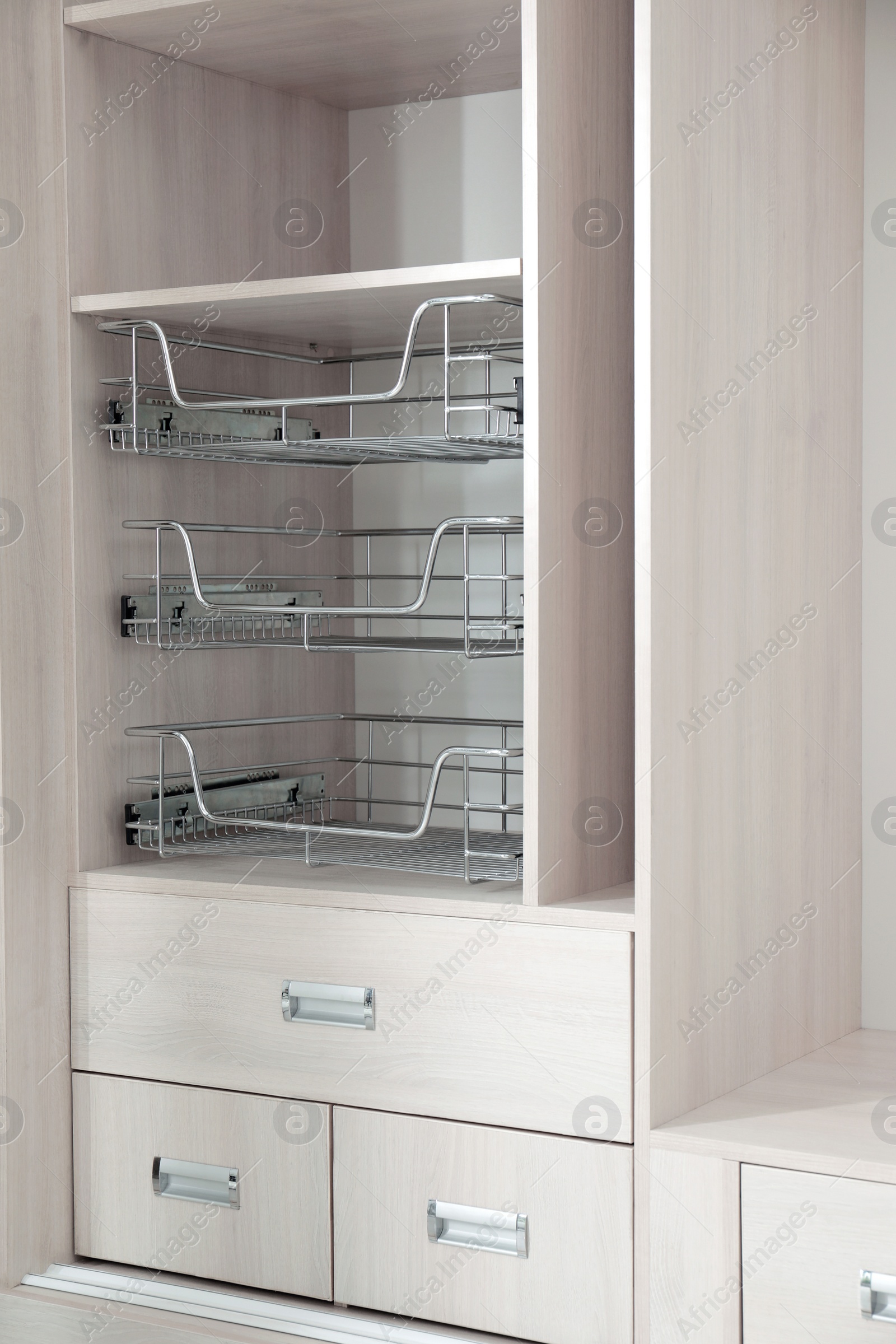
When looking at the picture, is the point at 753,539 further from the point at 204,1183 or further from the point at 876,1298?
the point at 204,1183

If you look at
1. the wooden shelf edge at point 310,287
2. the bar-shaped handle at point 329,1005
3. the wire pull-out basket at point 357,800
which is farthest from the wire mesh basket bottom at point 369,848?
the wooden shelf edge at point 310,287

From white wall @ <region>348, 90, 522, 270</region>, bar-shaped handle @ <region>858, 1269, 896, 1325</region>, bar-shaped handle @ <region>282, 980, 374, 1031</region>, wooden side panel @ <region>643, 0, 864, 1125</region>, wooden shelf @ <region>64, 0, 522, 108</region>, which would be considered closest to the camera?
bar-shaped handle @ <region>858, 1269, 896, 1325</region>

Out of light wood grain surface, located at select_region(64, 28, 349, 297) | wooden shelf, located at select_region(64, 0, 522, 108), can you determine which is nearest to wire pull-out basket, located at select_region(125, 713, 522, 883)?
light wood grain surface, located at select_region(64, 28, 349, 297)

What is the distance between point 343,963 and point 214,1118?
0.75ft

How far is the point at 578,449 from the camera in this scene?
4.85ft

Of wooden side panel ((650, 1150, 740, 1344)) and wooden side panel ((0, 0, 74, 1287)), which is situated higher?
wooden side panel ((0, 0, 74, 1287))

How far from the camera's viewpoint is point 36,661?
163cm

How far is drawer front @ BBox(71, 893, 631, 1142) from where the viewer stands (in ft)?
4.58

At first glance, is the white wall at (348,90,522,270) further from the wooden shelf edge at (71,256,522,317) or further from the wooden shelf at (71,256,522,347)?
the wooden shelf edge at (71,256,522,317)

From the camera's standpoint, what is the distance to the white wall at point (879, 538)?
5.59 ft

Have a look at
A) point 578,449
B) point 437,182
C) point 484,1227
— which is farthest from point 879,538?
point 484,1227

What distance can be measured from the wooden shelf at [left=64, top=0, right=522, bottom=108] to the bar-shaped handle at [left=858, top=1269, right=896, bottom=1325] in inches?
49.8

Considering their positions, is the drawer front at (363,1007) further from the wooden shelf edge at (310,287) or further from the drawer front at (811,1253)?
the wooden shelf edge at (310,287)

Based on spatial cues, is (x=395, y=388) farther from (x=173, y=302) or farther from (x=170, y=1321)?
(x=170, y=1321)
